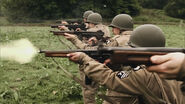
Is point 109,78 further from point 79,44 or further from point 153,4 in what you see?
point 153,4

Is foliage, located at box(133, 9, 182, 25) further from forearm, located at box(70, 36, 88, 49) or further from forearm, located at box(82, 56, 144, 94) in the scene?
forearm, located at box(82, 56, 144, 94)

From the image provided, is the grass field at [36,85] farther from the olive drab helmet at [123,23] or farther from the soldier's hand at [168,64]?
the soldier's hand at [168,64]

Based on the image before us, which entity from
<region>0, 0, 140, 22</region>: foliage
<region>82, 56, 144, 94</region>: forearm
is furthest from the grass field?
<region>0, 0, 140, 22</region>: foliage

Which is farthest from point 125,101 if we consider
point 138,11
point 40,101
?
point 138,11

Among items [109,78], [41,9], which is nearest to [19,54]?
[109,78]

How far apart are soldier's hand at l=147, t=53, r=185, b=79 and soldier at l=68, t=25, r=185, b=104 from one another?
0.61 m

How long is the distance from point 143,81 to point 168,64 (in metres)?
0.75

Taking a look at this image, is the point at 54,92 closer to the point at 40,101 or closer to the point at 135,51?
the point at 40,101

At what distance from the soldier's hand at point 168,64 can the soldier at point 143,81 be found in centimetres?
61

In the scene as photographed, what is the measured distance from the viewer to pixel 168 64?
1.98 m

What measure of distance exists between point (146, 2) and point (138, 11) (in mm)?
12907

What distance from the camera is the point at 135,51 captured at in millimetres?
2166

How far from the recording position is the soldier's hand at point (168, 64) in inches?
77.9

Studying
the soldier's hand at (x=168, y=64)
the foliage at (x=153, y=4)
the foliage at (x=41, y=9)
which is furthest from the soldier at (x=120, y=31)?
the foliage at (x=153, y=4)
